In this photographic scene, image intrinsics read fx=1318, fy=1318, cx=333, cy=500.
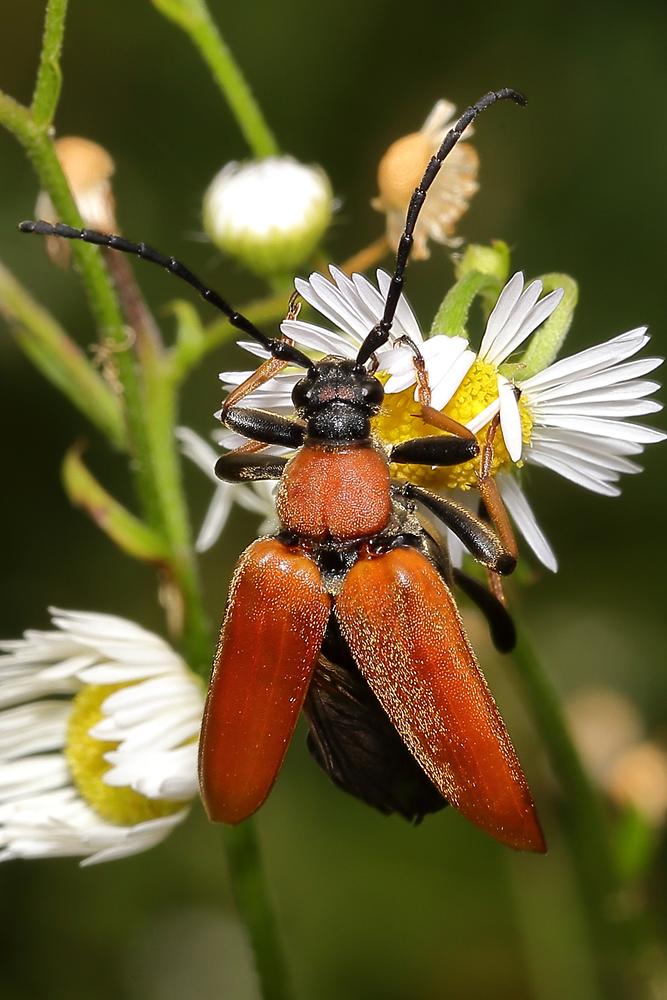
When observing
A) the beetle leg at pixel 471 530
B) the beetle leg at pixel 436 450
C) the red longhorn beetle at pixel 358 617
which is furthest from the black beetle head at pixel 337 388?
the beetle leg at pixel 471 530

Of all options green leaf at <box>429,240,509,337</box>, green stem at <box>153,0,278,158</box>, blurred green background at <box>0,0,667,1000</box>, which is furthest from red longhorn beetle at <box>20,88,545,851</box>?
blurred green background at <box>0,0,667,1000</box>

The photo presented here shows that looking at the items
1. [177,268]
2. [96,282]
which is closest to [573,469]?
[177,268]

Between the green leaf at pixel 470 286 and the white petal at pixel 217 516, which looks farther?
the white petal at pixel 217 516

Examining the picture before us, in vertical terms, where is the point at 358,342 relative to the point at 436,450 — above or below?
above

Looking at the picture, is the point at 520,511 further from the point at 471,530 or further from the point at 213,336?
the point at 213,336

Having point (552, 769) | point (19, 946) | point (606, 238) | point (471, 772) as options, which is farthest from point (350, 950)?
point (606, 238)

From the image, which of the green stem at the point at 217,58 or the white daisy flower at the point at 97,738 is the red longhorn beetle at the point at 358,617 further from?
the green stem at the point at 217,58

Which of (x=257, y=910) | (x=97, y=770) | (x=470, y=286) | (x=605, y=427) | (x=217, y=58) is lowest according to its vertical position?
(x=257, y=910)

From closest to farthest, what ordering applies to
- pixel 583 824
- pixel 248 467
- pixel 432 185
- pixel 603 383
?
pixel 603 383
pixel 248 467
pixel 432 185
pixel 583 824
